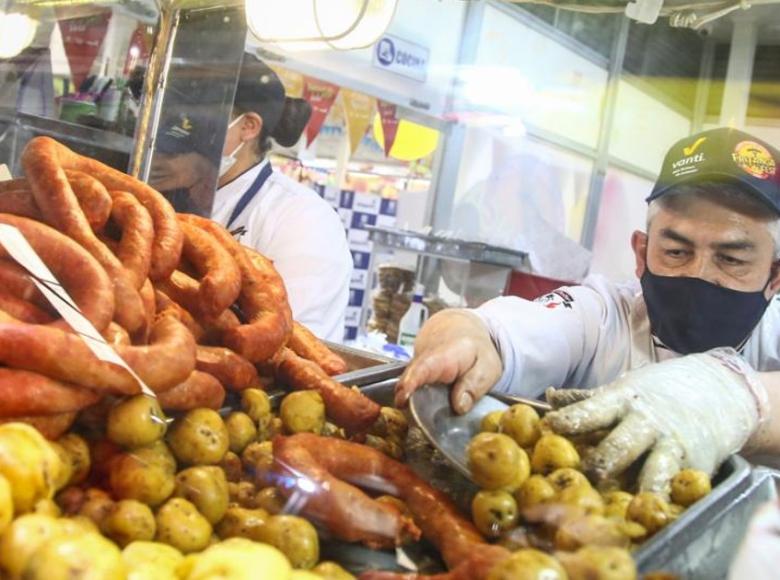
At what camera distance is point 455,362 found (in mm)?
1565

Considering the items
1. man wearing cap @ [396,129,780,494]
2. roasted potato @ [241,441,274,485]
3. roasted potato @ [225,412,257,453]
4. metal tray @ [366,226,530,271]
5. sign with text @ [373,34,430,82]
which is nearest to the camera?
roasted potato @ [241,441,274,485]

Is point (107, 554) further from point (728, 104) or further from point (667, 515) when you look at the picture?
point (728, 104)

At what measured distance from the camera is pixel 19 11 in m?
2.48

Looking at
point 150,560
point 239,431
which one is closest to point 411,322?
point 239,431

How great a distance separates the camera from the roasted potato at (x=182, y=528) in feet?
3.16

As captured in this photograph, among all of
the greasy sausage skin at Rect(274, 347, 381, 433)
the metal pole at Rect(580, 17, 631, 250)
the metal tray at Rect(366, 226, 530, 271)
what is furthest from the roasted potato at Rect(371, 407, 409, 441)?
the metal pole at Rect(580, 17, 631, 250)

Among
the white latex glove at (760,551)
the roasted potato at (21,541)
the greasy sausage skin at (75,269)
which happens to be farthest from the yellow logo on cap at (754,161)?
the roasted potato at (21,541)

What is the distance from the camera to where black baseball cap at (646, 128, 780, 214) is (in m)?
1.91

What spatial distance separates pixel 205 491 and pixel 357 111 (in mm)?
3342

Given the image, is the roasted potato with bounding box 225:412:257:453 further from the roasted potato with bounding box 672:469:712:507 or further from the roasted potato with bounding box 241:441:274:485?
the roasted potato with bounding box 672:469:712:507

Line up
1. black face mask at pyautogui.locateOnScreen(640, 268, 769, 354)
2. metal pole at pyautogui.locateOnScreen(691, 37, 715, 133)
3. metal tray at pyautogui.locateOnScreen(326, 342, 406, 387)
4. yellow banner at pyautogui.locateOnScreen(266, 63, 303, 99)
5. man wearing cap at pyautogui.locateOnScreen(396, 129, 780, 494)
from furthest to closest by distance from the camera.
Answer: yellow banner at pyautogui.locateOnScreen(266, 63, 303, 99) < metal pole at pyautogui.locateOnScreen(691, 37, 715, 133) < black face mask at pyautogui.locateOnScreen(640, 268, 769, 354) < metal tray at pyautogui.locateOnScreen(326, 342, 406, 387) < man wearing cap at pyautogui.locateOnScreen(396, 129, 780, 494)

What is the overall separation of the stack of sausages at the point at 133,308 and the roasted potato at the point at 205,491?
0.44 feet

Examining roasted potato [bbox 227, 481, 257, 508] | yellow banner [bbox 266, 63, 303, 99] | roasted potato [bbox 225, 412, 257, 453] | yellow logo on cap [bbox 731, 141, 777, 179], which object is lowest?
roasted potato [bbox 227, 481, 257, 508]

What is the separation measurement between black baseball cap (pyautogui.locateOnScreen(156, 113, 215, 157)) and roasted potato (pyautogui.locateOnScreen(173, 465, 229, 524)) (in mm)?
1234
